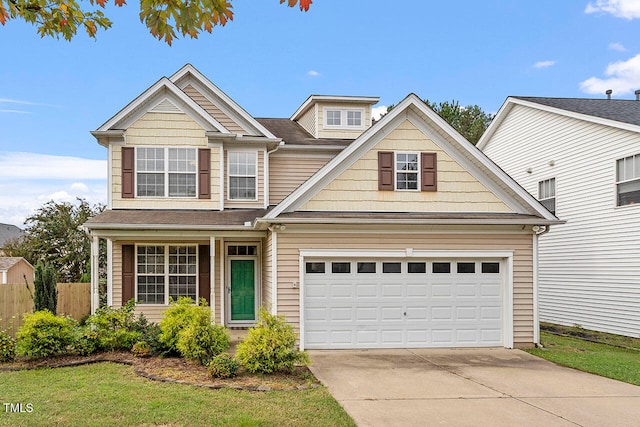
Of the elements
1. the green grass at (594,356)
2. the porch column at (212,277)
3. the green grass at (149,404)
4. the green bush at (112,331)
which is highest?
the porch column at (212,277)

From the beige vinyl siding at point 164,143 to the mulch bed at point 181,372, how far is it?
15.9 ft

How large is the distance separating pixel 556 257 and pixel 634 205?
428 centimetres

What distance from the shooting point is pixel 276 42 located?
1512cm

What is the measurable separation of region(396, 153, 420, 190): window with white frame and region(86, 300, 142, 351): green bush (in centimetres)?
704

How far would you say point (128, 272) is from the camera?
53.7ft

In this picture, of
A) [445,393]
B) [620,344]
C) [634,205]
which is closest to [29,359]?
[445,393]

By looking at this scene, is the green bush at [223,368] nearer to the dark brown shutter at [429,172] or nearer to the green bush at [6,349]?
the green bush at [6,349]

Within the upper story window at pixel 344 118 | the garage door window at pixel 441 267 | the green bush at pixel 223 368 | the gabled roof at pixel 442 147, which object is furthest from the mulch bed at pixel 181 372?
the upper story window at pixel 344 118

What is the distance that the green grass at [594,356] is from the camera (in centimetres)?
1143

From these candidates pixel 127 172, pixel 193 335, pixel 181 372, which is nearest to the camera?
pixel 181 372

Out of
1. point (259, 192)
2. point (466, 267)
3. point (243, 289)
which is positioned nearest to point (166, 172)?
point (259, 192)

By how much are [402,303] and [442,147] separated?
3934mm

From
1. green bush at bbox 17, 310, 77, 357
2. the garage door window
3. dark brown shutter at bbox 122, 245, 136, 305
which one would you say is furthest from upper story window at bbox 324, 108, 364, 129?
green bush at bbox 17, 310, 77, 357

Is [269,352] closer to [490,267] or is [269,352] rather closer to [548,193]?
[490,267]
